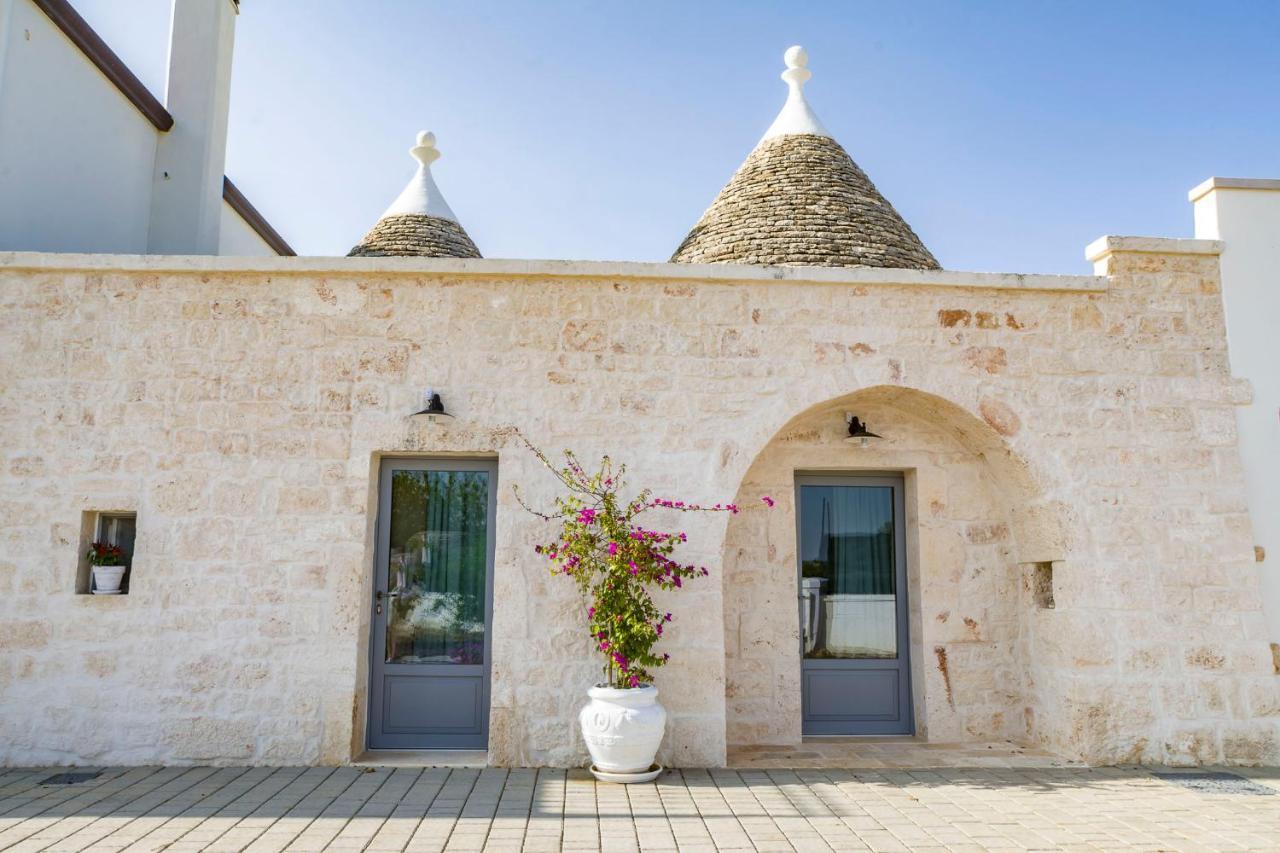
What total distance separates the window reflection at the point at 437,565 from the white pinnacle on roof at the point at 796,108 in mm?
5565

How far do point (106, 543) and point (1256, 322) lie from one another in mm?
8026

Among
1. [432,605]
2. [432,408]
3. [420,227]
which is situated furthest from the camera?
[420,227]

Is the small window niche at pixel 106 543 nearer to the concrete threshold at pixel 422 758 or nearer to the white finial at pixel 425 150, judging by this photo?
the concrete threshold at pixel 422 758

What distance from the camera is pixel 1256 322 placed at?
644 cm

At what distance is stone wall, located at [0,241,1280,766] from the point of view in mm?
5785

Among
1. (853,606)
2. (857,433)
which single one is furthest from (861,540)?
(857,433)

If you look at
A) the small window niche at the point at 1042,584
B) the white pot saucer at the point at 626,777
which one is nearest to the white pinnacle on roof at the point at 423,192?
the white pot saucer at the point at 626,777

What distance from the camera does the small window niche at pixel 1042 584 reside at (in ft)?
20.9

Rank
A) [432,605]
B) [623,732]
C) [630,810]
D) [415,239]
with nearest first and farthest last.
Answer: [630,810]
[623,732]
[432,605]
[415,239]

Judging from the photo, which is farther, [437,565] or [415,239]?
[415,239]

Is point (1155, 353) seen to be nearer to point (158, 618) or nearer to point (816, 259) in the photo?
point (816, 259)

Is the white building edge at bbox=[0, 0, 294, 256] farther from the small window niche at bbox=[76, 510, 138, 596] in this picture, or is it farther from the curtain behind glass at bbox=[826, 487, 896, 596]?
the curtain behind glass at bbox=[826, 487, 896, 596]

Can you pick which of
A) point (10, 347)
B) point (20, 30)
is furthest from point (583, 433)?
point (20, 30)

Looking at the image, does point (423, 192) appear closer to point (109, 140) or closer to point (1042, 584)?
point (109, 140)
